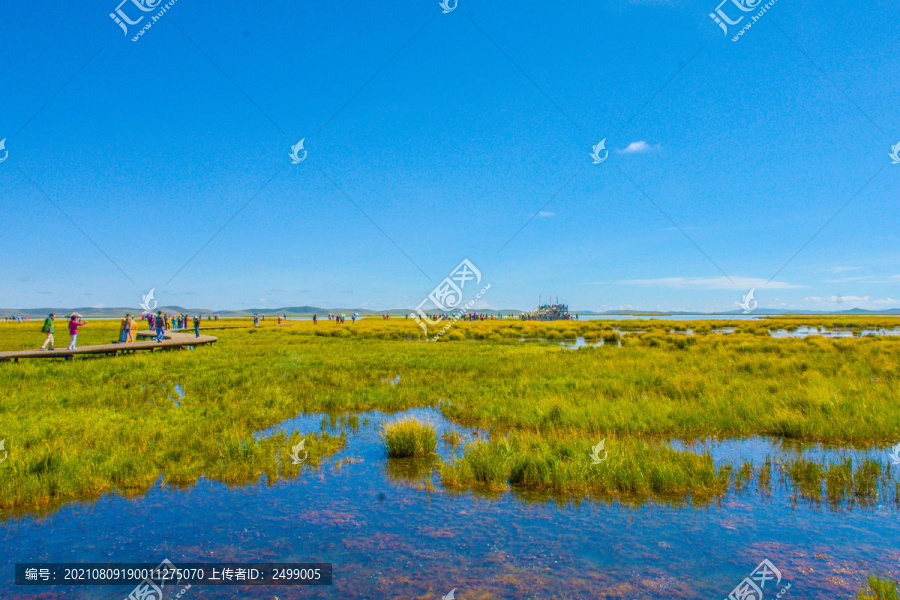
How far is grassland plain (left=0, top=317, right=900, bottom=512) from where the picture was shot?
865 cm

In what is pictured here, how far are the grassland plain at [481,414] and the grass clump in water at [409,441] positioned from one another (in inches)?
45.8

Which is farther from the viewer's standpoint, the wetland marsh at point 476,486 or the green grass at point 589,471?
the green grass at point 589,471

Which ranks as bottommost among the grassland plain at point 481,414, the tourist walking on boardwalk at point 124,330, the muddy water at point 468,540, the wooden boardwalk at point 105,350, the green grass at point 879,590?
the muddy water at point 468,540

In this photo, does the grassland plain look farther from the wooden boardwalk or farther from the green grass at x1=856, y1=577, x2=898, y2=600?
the green grass at x1=856, y1=577, x2=898, y2=600

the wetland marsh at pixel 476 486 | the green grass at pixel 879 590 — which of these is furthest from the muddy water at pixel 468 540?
the green grass at pixel 879 590

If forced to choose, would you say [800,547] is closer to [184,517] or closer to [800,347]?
[184,517]

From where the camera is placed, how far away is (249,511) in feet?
24.6

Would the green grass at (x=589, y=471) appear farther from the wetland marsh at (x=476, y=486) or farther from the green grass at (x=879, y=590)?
the green grass at (x=879, y=590)

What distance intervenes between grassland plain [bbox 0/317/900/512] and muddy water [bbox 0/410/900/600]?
2.48 feet

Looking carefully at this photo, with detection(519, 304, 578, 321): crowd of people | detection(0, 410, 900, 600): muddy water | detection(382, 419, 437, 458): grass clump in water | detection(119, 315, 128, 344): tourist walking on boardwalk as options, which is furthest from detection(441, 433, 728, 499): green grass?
detection(519, 304, 578, 321): crowd of people

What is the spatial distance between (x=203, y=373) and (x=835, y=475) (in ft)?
73.6

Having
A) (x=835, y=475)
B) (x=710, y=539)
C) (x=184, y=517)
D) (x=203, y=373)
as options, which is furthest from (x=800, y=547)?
(x=203, y=373)

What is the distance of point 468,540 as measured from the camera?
6.66 metres

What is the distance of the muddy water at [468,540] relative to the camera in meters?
5.55
